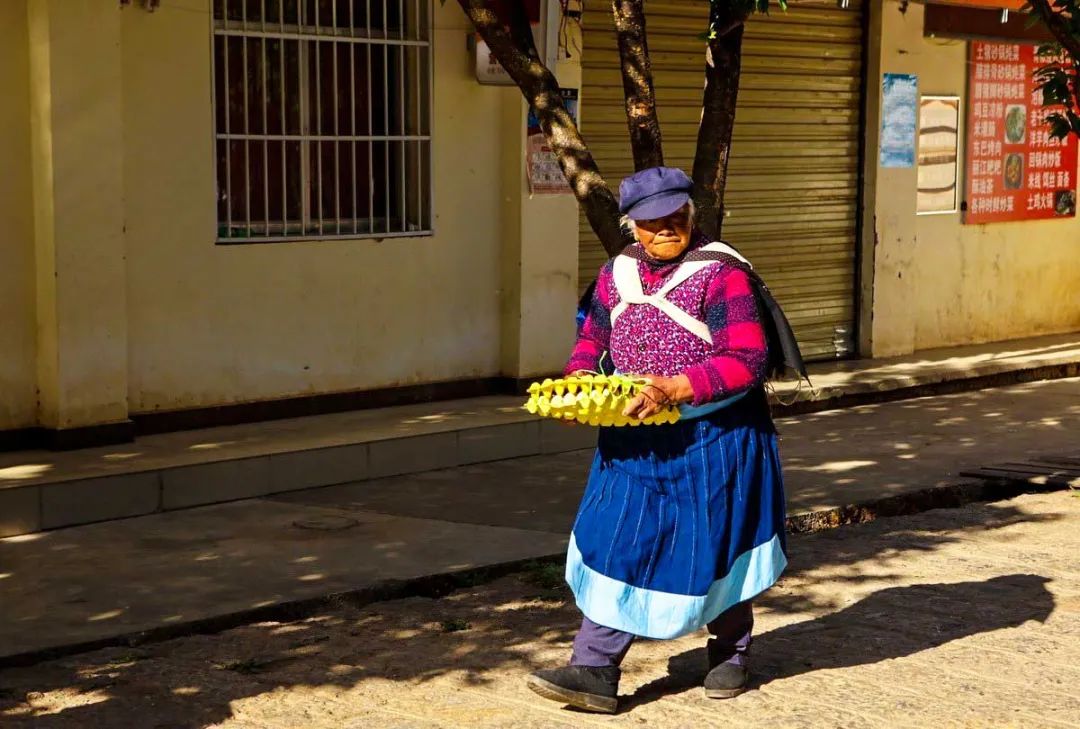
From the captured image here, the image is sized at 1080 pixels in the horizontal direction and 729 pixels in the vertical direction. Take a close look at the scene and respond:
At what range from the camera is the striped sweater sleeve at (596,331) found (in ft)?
18.8

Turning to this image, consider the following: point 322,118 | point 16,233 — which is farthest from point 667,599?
point 322,118

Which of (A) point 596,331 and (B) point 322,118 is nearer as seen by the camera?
(A) point 596,331

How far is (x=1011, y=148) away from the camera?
1655cm

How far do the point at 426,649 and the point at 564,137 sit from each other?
249 cm

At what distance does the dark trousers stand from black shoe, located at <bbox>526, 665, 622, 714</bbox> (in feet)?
0.10

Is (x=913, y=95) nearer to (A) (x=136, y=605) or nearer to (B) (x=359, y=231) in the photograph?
(B) (x=359, y=231)

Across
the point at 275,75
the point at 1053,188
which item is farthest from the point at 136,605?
the point at 1053,188

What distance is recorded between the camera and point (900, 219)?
15117mm

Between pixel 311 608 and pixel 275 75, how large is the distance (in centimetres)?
464

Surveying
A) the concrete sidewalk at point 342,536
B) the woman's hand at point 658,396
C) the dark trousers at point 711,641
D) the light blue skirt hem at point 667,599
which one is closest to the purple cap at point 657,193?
the woman's hand at point 658,396

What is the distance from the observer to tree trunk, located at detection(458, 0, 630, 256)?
7.72m

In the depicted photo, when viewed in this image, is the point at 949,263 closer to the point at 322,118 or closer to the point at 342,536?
the point at 322,118

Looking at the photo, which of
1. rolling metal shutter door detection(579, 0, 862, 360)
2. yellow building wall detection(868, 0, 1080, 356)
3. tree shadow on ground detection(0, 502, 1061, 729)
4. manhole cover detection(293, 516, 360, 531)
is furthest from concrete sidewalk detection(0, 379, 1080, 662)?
yellow building wall detection(868, 0, 1080, 356)

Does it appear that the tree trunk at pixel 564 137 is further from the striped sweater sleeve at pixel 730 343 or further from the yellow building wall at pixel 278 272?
the yellow building wall at pixel 278 272
